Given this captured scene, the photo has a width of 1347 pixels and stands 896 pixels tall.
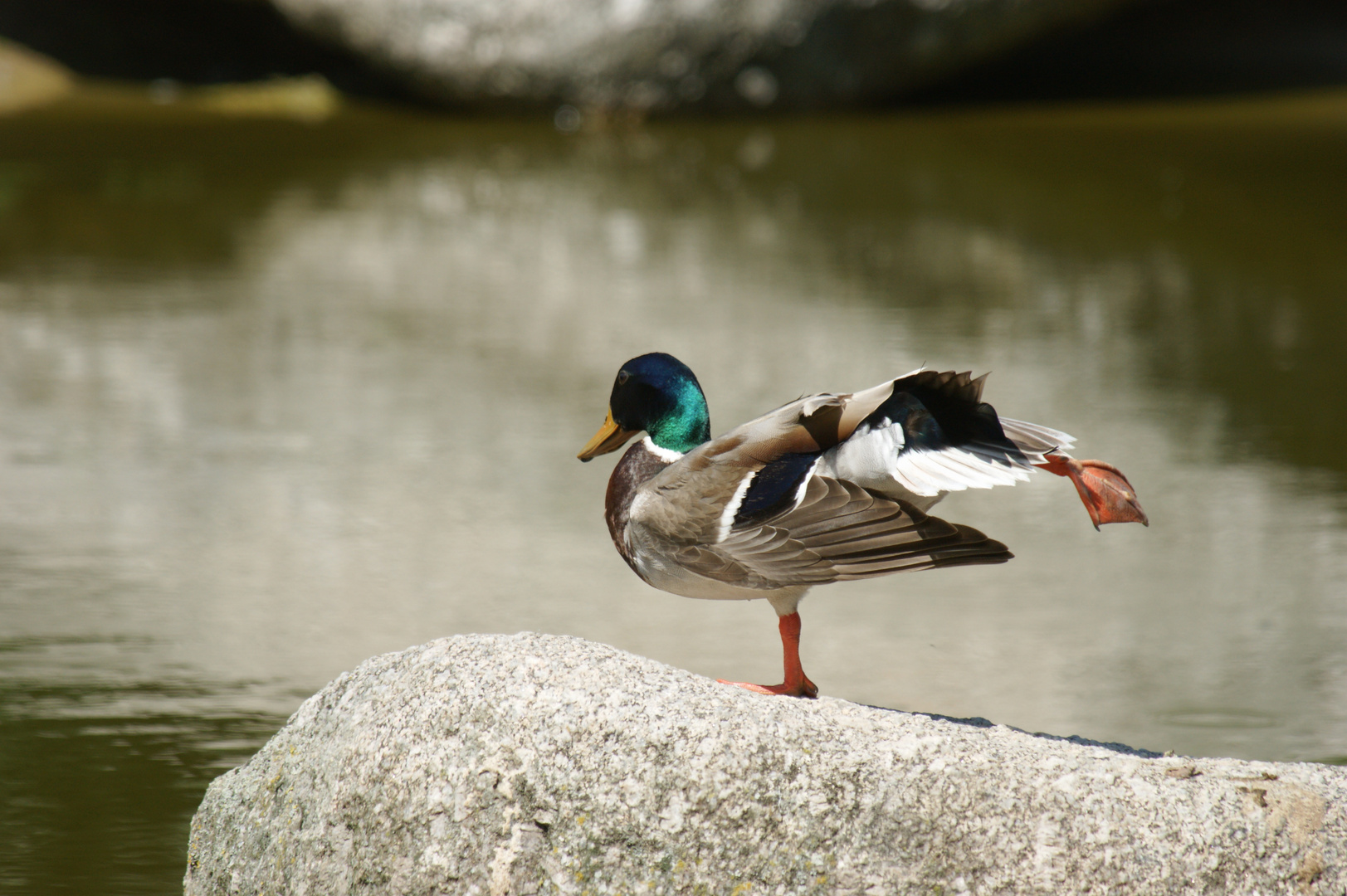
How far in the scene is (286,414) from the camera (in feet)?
20.4

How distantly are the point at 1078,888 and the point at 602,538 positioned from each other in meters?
2.72

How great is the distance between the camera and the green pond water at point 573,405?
13.9ft

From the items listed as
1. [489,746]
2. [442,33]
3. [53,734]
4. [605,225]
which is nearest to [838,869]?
[489,746]

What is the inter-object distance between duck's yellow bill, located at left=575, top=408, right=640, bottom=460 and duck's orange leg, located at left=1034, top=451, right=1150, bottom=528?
0.93 m

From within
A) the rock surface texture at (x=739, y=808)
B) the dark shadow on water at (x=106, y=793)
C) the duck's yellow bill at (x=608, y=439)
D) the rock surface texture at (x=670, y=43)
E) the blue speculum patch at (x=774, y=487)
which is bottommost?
the dark shadow on water at (x=106, y=793)

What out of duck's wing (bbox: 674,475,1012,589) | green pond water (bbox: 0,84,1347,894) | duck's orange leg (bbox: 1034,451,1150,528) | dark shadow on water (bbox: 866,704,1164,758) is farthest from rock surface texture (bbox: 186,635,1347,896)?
green pond water (bbox: 0,84,1347,894)

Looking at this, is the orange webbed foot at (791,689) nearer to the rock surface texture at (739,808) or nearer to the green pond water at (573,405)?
the rock surface texture at (739,808)

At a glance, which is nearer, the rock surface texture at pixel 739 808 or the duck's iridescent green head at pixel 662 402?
the rock surface texture at pixel 739 808

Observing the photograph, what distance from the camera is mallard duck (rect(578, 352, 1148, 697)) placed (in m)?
2.87

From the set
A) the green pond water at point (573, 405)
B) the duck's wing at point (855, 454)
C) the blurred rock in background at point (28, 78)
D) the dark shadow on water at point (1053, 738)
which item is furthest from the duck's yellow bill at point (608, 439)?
the blurred rock in background at point (28, 78)

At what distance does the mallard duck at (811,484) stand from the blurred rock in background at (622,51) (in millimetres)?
8949

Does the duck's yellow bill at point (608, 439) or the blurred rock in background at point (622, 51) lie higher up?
the blurred rock in background at point (622, 51)

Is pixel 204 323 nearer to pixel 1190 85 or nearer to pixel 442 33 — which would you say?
pixel 442 33

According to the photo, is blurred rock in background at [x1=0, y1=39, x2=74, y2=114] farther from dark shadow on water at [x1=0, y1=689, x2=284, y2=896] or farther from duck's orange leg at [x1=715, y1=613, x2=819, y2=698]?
duck's orange leg at [x1=715, y1=613, x2=819, y2=698]
